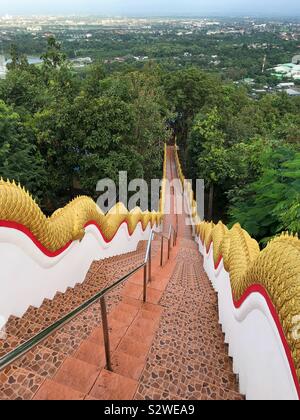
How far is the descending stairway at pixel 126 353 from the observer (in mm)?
2672

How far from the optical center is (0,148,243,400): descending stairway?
2.67m

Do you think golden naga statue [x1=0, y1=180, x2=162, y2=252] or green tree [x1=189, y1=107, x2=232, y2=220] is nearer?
golden naga statue [x1=0, y1=180, x2=162, y2=252]

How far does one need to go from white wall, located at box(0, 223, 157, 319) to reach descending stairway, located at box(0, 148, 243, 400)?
0.45 ft

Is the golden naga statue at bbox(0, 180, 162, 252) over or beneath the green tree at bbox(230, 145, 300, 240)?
over

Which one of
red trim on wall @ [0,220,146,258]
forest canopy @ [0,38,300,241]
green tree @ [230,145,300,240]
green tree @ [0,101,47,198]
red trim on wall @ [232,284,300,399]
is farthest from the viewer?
green tree @ [0,101,47,198]

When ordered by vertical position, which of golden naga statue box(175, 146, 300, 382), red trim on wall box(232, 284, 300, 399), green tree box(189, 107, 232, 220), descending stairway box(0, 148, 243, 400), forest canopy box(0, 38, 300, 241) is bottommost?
green tree box(189, 107, 232, 220)

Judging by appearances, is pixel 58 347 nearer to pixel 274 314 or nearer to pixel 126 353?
pixel 126 353

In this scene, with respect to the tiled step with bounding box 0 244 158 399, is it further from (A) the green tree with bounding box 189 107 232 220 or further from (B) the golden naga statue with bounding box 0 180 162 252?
(A) the green tree with bounding box 189 107 232 220

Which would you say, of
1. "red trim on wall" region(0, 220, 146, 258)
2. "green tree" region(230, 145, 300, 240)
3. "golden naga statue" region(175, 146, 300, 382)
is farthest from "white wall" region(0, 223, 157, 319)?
"green tree" region(230, 145, 300, 240)

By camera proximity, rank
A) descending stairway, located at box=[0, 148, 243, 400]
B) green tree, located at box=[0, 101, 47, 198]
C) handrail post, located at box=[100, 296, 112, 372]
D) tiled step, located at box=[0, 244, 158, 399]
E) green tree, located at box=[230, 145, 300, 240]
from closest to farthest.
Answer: tiled step, located at box=[0, 244, 158, 399], descending stairway, located at box=[0, 148, 243, 400], handrail post, located at box=[100, 296, 112, 372], green tree, located at box=[230, 145, 300, 240], green tree, located at box=[0, 101, 47, 198]

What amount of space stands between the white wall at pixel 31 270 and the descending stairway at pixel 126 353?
14cm

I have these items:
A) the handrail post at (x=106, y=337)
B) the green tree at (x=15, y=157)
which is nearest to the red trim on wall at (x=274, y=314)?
the handrail post at (x=106, y=337)

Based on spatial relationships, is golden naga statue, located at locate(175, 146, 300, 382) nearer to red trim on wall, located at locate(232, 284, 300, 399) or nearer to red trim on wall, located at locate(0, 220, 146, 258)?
red trim on wall, located at locate(232, 284, 300, 399)

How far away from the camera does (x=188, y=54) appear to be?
100812 mm
